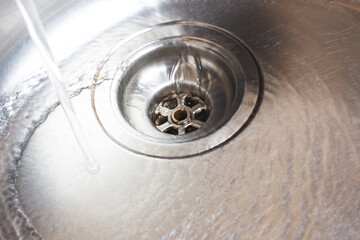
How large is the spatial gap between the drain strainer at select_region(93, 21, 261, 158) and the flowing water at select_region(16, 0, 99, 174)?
50 millimetres

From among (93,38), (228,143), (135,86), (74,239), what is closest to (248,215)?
(228,143)

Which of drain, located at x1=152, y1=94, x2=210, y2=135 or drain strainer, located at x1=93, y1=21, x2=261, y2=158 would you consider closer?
drain strainer, located at x1=93, y1=21, x2=261, y2=158

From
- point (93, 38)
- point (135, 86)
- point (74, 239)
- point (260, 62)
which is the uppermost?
point (93, 38)

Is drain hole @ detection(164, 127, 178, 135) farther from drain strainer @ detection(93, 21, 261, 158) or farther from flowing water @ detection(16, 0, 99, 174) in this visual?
flowing water @ detection(16, 0, 99, 174)

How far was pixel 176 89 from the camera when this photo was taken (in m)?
0.87

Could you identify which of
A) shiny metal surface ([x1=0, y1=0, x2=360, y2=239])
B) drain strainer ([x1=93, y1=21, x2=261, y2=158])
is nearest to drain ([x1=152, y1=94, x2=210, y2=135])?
drain strainer ([x1=93, y1=21, x2=261, y2=158])

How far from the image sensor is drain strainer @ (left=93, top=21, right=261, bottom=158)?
2.29 ft

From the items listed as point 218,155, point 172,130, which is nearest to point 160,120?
point 172,130

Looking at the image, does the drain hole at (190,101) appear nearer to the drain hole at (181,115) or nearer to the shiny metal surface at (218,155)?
the drain hole at (181,115)

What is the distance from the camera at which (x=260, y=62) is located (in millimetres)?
769

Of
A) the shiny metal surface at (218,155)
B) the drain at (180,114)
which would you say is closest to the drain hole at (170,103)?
the drain at (180,114)

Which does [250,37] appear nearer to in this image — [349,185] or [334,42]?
[334,42]

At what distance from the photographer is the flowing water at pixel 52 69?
64 centimetres

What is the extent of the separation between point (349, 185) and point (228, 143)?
0.66ft
